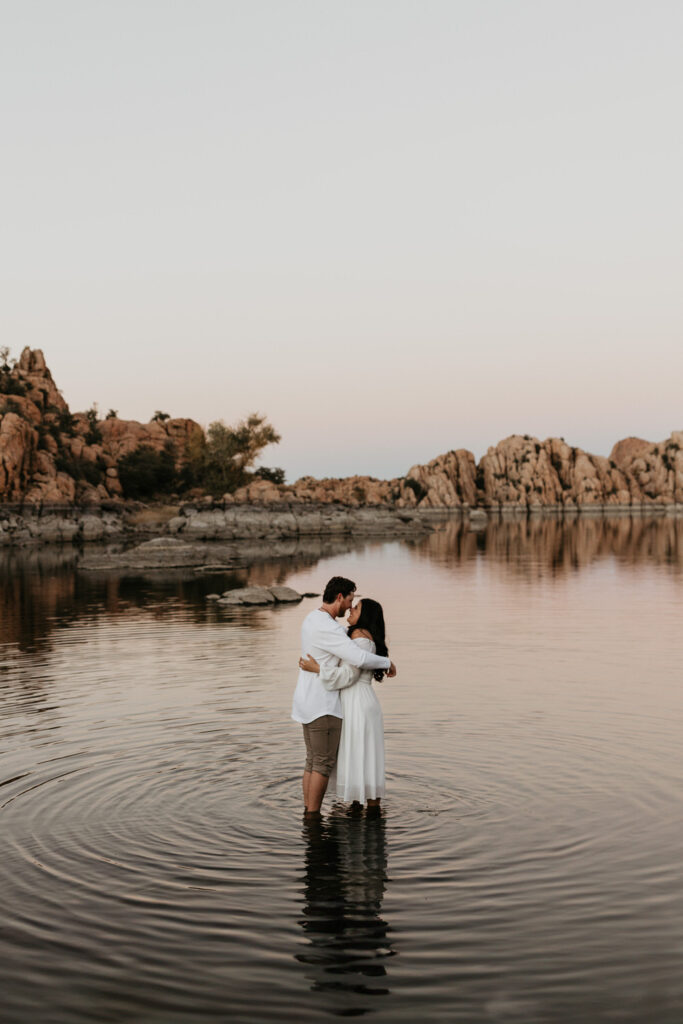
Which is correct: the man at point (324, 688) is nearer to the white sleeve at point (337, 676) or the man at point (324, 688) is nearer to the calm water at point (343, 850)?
the white sleeve at point (337, 676)

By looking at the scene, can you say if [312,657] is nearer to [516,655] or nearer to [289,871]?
[289,871]

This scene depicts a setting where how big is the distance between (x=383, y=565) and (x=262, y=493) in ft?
333

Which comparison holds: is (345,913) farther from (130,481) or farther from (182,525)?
(130,481)

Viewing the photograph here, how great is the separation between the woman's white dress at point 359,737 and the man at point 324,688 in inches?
4.4

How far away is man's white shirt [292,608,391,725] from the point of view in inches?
405

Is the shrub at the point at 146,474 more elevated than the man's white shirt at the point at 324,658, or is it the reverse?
the shrub at the point at 146,474

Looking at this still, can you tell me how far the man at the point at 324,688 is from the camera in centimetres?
1033

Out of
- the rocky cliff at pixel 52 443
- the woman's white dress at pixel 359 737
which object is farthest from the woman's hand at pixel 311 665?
the rocky cliff at pixel 52 443

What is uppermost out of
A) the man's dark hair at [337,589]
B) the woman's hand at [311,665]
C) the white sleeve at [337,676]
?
the man's dark hair at [337,589]

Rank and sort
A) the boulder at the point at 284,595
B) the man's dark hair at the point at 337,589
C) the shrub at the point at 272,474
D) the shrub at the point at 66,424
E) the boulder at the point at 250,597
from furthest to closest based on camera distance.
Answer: the shrub at the point at 272,474, the shrub at the point at 66,424, the boulder at the point at 284,595, the boulder at the point at 250,597, the man's dark hair at the point at 337,589

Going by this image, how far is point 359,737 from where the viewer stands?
10516 millimetres

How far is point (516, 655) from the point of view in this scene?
24.3 meters

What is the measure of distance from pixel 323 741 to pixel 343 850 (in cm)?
121

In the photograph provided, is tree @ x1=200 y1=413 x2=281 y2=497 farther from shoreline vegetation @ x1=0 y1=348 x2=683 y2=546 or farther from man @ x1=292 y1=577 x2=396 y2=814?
man @ x1=292 y1=577 x2=396 y2=814
